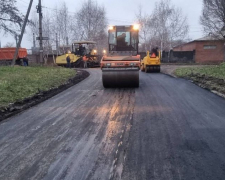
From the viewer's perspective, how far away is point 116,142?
4.88 metres

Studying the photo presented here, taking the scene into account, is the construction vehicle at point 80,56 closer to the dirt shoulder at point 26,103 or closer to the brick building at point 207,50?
the brick building at point 207,50

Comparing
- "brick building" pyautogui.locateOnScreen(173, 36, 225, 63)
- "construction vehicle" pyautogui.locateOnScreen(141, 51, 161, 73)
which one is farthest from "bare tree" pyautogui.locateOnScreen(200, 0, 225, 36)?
"construction vehicle" pyautogui.locateOnScreen(141, 51, 161, 73)

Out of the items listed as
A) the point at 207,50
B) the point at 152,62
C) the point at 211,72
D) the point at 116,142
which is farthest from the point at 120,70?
the point at 207,50

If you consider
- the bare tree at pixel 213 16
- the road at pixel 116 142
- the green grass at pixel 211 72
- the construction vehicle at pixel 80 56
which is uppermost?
the bare tree at pixel 213 16

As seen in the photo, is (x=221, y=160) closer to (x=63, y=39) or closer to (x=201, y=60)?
(x=201, y=60)

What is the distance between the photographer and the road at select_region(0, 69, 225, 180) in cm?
374

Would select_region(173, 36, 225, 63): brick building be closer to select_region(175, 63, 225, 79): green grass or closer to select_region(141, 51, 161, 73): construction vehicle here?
select_region(141, 51, 161, 73): construction vehicle

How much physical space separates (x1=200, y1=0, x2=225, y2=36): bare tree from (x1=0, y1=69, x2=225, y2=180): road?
26265 millimetres

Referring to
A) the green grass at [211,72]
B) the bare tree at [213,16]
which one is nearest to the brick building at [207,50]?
the bare tree at [213,16]

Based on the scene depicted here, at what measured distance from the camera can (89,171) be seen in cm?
374

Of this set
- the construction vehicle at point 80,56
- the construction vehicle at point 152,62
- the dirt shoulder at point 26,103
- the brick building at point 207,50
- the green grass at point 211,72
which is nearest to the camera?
the dirt shoulder at point 26,103

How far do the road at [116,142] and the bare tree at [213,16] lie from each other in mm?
26265

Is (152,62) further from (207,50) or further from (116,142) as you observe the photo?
(207,50)

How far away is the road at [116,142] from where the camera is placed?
12.3 ft
